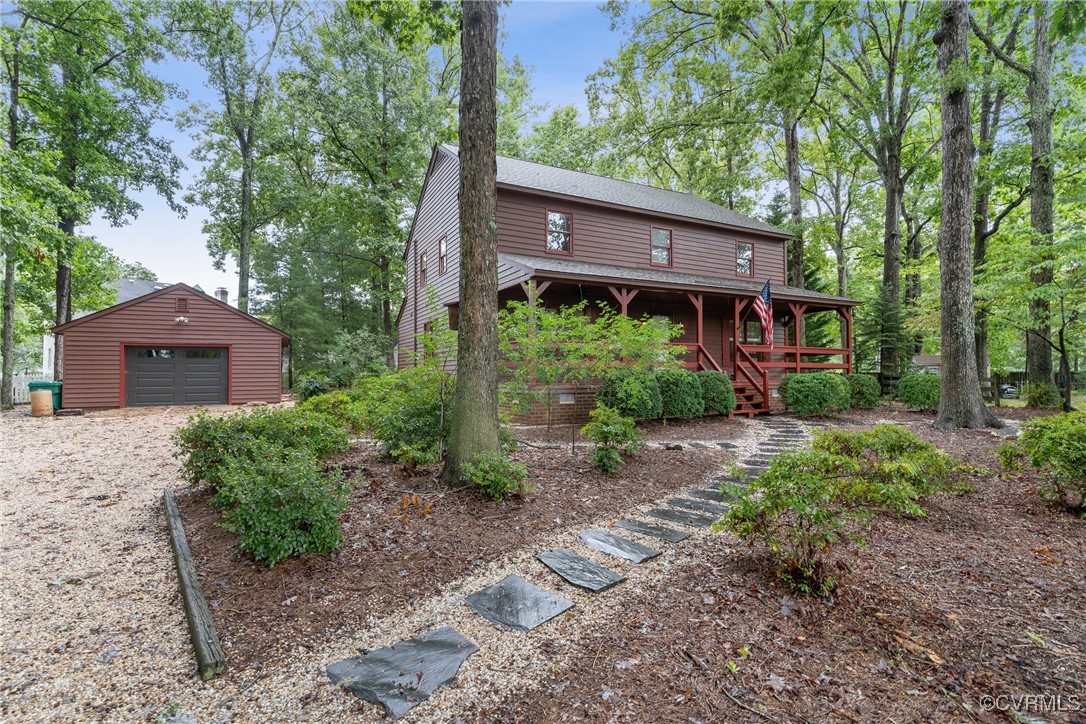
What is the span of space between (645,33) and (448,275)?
9849 millimetres

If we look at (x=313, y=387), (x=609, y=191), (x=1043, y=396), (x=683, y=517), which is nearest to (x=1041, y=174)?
(x=1043, y=396)

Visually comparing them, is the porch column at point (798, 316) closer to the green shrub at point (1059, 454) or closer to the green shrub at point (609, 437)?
the green shrub at point (1059, 454)

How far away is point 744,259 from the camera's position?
1509cm

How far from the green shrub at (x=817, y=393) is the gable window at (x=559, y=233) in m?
6.52

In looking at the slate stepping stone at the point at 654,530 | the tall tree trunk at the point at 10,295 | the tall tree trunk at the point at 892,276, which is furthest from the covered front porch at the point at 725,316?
the tall tree trunk at the point at 10,295

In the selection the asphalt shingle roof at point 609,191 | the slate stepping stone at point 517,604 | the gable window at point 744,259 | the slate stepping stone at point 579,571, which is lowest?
the slate stepping stone at point 517,604

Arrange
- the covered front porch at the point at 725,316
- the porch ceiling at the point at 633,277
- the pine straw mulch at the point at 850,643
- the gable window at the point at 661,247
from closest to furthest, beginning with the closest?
the pine straw mulch at the point at 850,643, the porch ceiling at the point at 633,277, the covered front porch at the point at 725,316, the gable window at the point at 661,247

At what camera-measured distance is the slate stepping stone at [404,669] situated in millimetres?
1989

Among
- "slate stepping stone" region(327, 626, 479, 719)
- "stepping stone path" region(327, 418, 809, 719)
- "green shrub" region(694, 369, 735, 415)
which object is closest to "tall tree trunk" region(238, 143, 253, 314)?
"green shrub" region(694, 369, 735, 415)

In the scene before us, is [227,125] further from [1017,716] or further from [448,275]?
[1017,716]

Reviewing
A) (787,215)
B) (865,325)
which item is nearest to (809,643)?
(865,325)

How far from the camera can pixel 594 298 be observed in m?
11.6

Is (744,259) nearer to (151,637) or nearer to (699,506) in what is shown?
(699,506)

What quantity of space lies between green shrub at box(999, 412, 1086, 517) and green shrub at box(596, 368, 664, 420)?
13.1 feet
